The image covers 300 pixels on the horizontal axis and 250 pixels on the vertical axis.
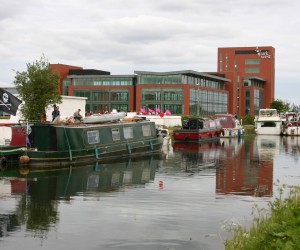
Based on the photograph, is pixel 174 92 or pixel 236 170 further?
pixel 174 92

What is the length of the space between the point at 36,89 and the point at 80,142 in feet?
36.0

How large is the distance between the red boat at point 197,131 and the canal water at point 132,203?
1908 centimetres

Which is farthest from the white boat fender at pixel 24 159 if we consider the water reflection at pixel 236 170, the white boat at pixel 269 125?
the white boat at pixel 269 125

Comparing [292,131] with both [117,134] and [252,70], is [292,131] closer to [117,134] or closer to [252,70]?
[117,134]

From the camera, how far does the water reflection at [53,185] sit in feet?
42.9

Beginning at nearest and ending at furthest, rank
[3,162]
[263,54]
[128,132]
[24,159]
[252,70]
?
[24,159], [3,162], [128,132], [263,54], [252,70]

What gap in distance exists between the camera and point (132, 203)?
15.6 m

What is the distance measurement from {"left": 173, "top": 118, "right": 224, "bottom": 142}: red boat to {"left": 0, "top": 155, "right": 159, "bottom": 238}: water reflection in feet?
61.4

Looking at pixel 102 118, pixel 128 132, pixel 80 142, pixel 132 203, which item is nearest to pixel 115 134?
pixel 102 118

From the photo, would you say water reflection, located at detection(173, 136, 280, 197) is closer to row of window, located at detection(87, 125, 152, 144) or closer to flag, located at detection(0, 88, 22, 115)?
row of window, located at detection(87, 125, 152, 144)

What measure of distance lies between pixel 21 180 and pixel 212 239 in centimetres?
1137

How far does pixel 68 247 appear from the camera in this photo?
34.9 feet

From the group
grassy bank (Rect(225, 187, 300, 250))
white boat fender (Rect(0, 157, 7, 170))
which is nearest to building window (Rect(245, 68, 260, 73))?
white boat fender (Rect(0, 157, 7, 170))

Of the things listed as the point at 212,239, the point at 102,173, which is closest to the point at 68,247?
the point at 212,239
